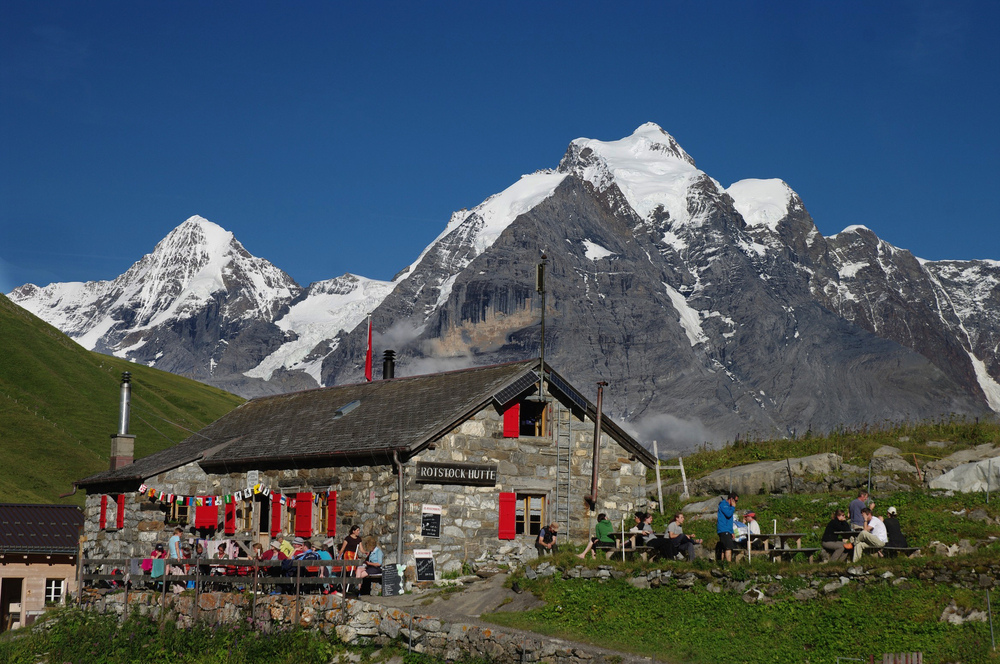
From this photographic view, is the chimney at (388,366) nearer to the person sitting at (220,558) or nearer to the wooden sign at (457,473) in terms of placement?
the wooden sign at (457,473)

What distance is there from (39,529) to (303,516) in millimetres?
19095

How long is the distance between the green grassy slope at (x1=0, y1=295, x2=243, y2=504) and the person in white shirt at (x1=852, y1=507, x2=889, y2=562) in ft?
195

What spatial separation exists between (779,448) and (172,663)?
24.6 meters

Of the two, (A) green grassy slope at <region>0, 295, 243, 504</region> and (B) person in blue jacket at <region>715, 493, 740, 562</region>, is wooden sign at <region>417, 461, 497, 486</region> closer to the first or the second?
(B) person in blue jacket at <region>715, 493, 740, 562</region>

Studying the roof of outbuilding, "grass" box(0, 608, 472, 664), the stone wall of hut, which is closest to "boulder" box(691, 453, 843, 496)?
the stone wall of hut

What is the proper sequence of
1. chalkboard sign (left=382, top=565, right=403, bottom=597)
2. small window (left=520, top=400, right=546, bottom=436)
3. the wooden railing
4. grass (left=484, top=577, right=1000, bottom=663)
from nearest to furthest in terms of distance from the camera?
grass (left=484, top=577, right=1000, bottom=663) → the wooden railing → chalkboard sign (left=382, top=565, right=403, bottom=597) → small window (left=520, top=400, right=546, bottom=436)

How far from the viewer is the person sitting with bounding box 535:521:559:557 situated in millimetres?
29812

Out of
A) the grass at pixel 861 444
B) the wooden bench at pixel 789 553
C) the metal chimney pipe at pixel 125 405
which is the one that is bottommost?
the wooden bench at pixel 789 553

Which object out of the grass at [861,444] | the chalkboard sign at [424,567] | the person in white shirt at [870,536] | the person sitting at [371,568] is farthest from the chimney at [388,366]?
the person in white shirt at [870,536]

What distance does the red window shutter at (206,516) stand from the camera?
119ft

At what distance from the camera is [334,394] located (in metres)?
39.3

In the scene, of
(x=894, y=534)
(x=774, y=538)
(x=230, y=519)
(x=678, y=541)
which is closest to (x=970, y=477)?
(x=774, y=538)

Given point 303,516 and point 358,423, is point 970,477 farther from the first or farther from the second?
point 303,516

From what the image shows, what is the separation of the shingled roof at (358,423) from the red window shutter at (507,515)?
106 inches
